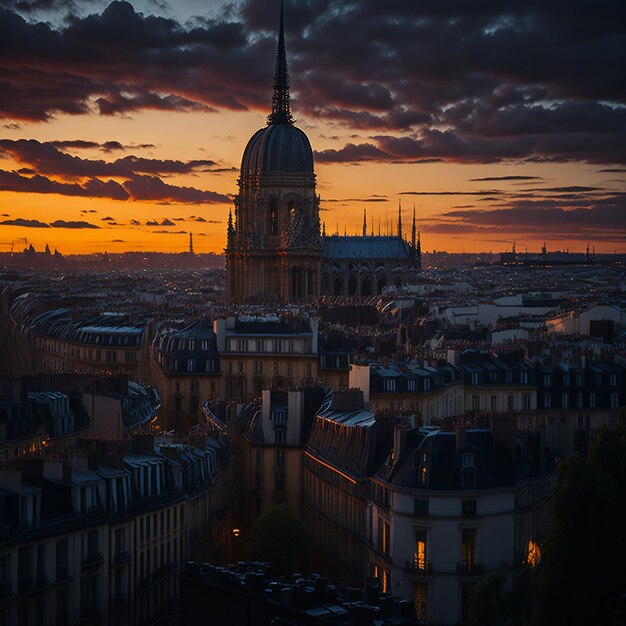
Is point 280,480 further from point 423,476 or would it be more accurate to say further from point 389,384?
point 423,476

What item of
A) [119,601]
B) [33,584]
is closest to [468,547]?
[119,601]

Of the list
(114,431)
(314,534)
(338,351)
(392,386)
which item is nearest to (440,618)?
(314,534)

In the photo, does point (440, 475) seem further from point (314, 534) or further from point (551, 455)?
point (314, 534)

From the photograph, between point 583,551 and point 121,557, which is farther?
point 121,557

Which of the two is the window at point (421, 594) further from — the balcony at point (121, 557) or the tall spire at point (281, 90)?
the tall spire at point (281, 90)

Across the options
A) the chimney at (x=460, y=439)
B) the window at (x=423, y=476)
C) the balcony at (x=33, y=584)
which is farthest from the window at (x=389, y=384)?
the balcony at (x=33, y=584)

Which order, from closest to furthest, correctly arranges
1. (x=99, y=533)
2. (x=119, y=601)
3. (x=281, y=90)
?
(x=99, y=533), (x=119, y=601), (x=281, y=90)
